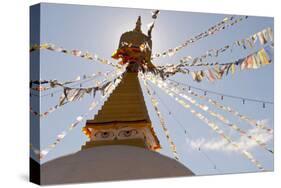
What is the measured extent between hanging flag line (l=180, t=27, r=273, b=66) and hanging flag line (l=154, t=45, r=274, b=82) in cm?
10

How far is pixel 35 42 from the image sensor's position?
8602 mm

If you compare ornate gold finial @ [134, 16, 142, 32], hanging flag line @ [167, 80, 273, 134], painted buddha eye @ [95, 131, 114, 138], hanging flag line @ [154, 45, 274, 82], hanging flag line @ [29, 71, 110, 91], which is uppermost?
ornate gold finial @ [134, 16, 142, 32]

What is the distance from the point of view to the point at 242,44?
9883 mm

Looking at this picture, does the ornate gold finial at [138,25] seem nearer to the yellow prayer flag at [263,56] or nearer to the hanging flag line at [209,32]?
the hanging flag line at [209,32]

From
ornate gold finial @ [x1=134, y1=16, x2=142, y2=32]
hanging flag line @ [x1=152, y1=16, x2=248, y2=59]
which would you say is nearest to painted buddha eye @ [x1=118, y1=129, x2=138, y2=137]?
hanging flag line @ [x1=152, y1=16, x2=248, y2=59]

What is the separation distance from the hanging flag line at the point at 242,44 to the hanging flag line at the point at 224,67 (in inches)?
4.0

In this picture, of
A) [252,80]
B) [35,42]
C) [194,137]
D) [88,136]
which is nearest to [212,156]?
[194,137]

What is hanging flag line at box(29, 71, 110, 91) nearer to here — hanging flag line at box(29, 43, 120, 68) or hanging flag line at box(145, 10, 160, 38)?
hanging flag line at box(29, 43, 120, 68)

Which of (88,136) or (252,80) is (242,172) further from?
(88,136)

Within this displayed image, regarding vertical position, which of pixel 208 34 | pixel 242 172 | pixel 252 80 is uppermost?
pixel 208 34

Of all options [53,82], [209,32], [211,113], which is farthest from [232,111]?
[53,82]

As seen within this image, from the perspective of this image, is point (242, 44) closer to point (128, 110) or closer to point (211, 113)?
point (211, 113)

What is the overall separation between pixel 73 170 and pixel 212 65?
252 cm

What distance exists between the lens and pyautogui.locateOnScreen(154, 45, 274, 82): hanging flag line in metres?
9.42
